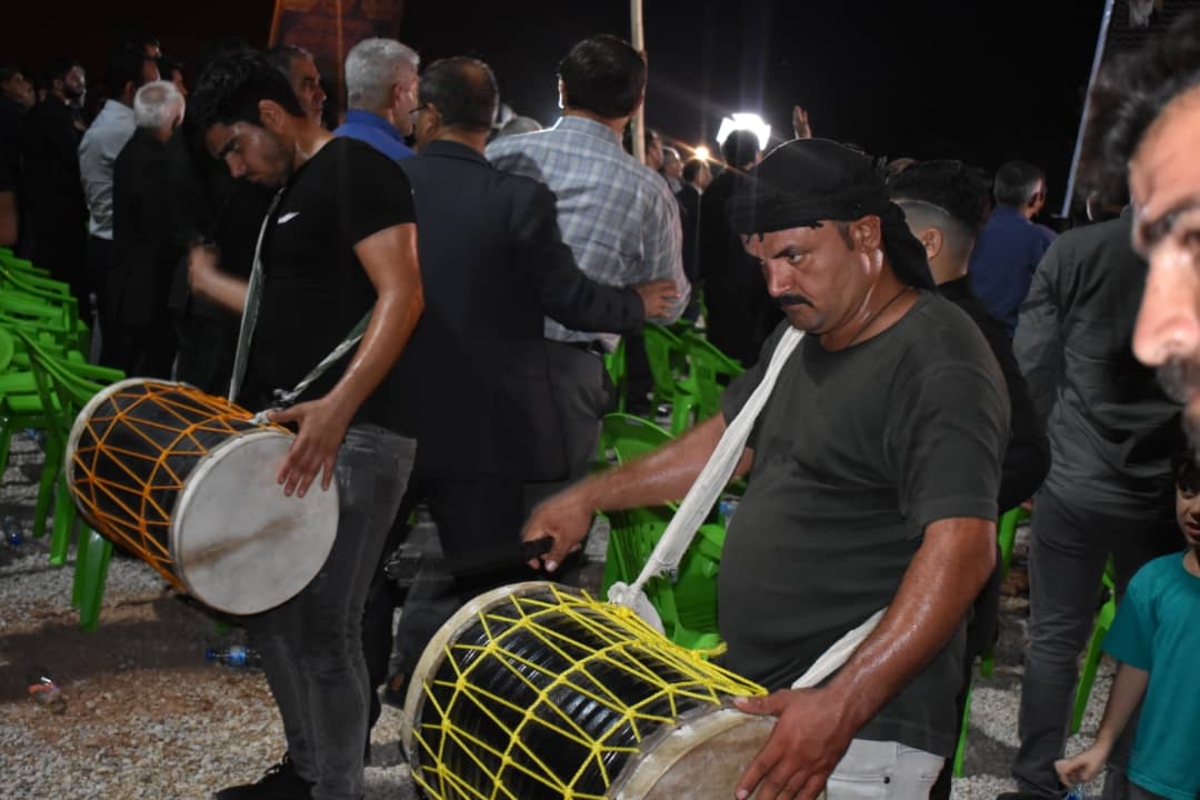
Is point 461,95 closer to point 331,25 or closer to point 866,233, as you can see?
point 866,233

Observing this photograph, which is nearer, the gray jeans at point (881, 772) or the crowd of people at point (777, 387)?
the crowd of people at point (777, 387)

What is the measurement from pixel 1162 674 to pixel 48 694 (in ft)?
10.9

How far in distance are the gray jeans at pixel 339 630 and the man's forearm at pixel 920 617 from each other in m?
1.44

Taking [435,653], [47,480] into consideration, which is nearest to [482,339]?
[435,653]

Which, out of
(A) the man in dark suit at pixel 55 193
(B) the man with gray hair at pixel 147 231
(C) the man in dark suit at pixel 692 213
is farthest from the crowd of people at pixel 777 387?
(C) the man in dark suit at pixel 692 213

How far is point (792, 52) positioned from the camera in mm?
15453

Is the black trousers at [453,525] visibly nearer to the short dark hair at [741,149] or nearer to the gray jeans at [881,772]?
the gray jeans at [881,772]

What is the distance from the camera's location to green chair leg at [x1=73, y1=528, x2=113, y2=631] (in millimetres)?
4301

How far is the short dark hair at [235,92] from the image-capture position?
2686mm

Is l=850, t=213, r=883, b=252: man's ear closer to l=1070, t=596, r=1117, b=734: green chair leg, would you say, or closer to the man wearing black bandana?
the man wearing black bandana

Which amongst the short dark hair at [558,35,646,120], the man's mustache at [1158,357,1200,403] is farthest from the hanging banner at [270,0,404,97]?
the man's mustache at [1158,357,1200,403]

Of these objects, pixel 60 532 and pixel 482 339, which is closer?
pixel 482 339

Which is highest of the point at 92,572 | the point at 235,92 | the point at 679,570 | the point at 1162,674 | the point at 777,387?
the point at 235,92

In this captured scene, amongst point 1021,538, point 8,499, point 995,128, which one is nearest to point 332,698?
point 8,499
